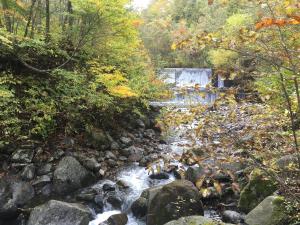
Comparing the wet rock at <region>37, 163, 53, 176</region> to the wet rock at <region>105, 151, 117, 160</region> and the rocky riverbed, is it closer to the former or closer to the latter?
the rocky riverbed

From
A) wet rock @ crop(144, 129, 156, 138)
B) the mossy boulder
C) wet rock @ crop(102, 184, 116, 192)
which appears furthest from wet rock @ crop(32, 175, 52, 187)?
wet rock @ crop(144, 129, 156, 138)

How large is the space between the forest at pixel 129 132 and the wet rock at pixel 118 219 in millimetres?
23

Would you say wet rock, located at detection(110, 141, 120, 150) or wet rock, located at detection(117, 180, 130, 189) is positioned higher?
wet rock, located at detection(110, 141, 120, 150)

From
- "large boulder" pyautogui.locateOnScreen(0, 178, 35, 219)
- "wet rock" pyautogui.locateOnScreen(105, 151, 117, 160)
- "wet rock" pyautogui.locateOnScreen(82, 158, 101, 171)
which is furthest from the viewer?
"wet rock" pyautogui.locateOnScreen(105, 151, 117, 160)

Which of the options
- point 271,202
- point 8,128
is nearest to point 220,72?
point 271,202

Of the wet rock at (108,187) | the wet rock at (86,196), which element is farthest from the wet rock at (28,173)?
the wet rock at (108,187)

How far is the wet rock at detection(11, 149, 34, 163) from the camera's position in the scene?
24.6 feet

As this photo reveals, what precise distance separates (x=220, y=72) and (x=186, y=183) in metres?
3.83

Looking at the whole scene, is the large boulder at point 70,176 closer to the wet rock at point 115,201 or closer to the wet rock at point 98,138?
the wet rock at point 115,201

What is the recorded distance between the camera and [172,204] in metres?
6.11

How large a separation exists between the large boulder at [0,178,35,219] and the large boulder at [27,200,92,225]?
0.71 m

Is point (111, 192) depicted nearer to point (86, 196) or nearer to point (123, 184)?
point (123, 184)

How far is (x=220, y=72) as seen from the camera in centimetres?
315

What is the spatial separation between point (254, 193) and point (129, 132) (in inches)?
242
